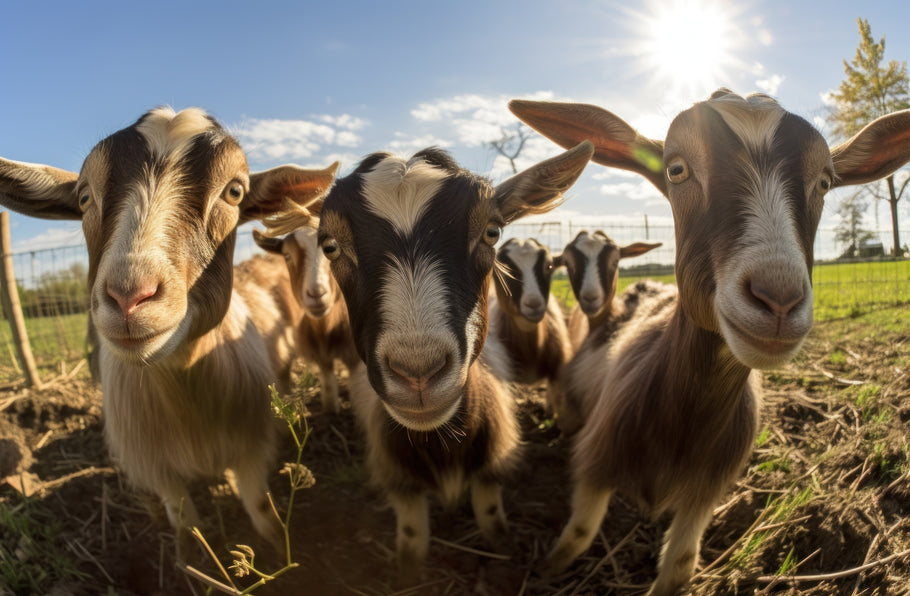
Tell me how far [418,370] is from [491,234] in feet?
3.22

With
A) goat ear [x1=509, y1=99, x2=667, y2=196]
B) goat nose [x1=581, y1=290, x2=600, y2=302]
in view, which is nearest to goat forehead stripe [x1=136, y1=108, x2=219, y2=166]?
goat ear [x1=509, y1=99, x2=667, y2=196]

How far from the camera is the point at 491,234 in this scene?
2613mm

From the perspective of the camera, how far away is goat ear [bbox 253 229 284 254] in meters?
5.02

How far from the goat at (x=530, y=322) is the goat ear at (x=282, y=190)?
7.98ft

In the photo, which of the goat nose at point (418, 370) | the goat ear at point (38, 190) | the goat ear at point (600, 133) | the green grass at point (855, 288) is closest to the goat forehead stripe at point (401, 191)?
the goat nose at point (418, 370)

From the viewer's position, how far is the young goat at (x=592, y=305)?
4.59 meters

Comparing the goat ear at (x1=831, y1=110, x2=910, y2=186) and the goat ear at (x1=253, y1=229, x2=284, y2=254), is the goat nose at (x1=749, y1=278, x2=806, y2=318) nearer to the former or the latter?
the goat ear at (x1=831, y1=110, x2=910, y2=186)

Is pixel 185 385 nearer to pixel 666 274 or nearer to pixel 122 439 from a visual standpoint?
pixel 122 439

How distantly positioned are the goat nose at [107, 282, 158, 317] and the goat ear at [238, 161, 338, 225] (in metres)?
1.17

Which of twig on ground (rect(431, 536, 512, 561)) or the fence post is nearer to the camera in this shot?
twig on ground (rect(431, 536, 512, 561))

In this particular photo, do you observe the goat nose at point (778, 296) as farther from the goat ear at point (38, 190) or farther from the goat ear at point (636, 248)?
the goat ear at point (636, 248)

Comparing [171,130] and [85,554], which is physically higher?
[171,130]

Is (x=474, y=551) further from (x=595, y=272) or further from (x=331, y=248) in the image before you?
(x=595, y=272)

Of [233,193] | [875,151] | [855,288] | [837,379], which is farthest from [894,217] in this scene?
[233,193]
